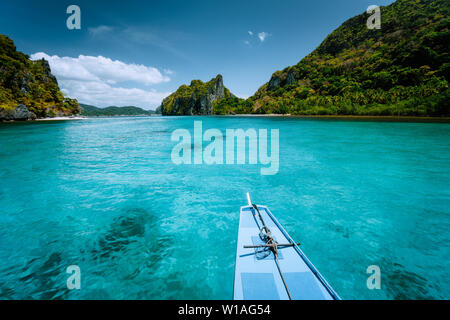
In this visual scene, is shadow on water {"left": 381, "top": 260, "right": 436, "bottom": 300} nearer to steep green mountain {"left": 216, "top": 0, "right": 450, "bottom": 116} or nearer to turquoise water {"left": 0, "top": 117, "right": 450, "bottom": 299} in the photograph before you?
turquoise water {"left": 0, "top": 117, "right": 450, "bottom": 299}

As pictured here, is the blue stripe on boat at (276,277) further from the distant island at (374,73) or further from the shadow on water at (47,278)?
the distant island at (374,73)

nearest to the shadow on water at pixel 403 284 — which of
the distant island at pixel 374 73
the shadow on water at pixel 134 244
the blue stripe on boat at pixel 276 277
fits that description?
the blue stripe on boat at pixel 276 277

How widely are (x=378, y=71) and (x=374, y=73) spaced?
11.3 feet

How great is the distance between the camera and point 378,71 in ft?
308

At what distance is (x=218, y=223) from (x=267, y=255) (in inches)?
149

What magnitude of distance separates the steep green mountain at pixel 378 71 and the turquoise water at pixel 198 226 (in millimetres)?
75024

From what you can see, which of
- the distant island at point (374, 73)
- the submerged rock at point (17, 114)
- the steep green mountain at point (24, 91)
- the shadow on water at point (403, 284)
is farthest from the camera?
the steep green mountain at point (24, 91)

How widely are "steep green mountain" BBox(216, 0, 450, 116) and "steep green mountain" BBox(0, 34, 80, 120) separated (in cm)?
13434

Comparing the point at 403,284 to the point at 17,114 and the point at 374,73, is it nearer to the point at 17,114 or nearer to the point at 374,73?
the point at 17,114

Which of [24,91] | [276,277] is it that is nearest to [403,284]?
[276,277]

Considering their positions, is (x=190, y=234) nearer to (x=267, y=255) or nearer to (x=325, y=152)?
(x=267, y=255)

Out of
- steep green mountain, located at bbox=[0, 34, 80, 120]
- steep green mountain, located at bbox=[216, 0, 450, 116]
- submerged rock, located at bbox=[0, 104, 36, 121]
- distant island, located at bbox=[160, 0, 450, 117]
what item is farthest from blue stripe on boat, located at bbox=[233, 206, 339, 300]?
submerged rock, located at bbox=[0, 104, 36, 121]

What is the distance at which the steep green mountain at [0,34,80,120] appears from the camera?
2714 inches

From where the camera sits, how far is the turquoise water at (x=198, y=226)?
16.6 feet
